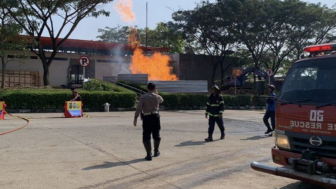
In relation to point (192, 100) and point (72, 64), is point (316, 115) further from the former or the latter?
point (72, 64)

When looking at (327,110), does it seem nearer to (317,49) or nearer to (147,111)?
(317,49)

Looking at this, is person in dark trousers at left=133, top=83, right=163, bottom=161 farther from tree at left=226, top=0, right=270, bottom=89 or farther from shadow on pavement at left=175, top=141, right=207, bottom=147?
tree at left=226, top=0, right=270, bottom=89

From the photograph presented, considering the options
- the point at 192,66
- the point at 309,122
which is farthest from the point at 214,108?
the point at 192,66

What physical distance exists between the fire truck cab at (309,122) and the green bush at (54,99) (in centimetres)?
1606

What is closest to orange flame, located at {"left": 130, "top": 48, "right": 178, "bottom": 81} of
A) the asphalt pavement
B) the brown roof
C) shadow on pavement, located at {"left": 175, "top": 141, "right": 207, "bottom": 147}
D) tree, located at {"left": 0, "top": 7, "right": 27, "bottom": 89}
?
the brown roof

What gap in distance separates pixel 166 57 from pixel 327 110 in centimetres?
3220

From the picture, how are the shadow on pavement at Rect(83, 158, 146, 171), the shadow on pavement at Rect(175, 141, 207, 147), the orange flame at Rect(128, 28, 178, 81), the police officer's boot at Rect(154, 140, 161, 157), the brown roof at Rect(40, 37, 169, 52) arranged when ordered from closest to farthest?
the shadow on pavement at Rect(83, 158, 146, 171) < the police officer's boot at Rect(154, 140, 161, 157) < the shadow on pavement at Rect(175, 141, 207, 147) < the brown roof at Rect(40, 37, 169, 52) < the orange flame at Rect(128, 28, 178, 81)

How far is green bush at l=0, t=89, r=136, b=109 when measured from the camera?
18.8 m

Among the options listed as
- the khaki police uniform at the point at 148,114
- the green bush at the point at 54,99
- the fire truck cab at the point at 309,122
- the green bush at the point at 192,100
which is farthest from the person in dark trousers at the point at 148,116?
the green bush at the point at 192,100

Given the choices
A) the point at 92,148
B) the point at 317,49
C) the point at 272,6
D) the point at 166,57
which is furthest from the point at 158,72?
the point at 317,49

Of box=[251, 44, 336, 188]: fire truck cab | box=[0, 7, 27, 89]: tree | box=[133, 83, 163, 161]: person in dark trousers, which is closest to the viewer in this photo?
box=[251, 44, 336, 188]: fire truck cab

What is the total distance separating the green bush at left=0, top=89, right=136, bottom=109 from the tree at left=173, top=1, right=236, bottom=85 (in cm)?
1495

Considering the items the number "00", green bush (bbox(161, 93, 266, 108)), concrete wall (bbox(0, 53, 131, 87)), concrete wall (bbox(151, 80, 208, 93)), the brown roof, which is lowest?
green bush (bbox(161, 93, 266, 108))

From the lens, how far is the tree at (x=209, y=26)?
3366 centimetres
